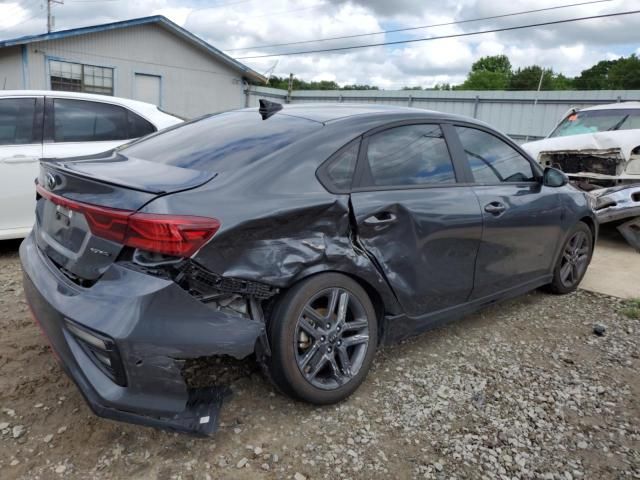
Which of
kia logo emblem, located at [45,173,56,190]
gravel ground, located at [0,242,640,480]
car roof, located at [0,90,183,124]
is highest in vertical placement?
car roof, located at [0,90,183,124]

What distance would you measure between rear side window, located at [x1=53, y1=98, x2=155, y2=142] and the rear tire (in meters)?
4.29

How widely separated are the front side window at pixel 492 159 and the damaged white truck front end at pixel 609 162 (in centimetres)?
319

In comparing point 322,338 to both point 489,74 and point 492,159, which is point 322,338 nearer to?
point 492,159

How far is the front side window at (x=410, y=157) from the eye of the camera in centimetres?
285

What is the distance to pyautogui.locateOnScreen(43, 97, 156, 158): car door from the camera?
4902mm

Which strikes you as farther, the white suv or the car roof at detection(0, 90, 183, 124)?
the car roof at detection(0, 90, 183, 124)

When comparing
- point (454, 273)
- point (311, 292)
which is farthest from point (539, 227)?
point (311, 292)

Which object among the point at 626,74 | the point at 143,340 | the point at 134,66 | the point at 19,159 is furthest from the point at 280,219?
the point at 626,74

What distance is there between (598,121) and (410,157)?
21.1 feet

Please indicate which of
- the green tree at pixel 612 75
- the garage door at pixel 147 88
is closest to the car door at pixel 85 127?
the garage door at pixel 147 88

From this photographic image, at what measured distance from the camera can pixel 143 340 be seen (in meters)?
2.03

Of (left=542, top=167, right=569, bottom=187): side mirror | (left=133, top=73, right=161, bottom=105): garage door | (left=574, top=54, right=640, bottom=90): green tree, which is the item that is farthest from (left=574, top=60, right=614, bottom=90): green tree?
(left=542, top=167, right=569, bottom=187): side mirror

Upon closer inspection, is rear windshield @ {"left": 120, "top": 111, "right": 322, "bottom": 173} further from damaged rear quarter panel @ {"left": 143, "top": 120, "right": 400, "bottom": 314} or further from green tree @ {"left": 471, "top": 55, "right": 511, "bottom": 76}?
green tree @ {"left": 471, "top": 55, "right": 511, "bottom": 76}

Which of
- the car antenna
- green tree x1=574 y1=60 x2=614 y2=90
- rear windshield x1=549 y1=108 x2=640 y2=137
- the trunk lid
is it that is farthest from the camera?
green tree x1=574 y1=60 x2=614 y2=90
